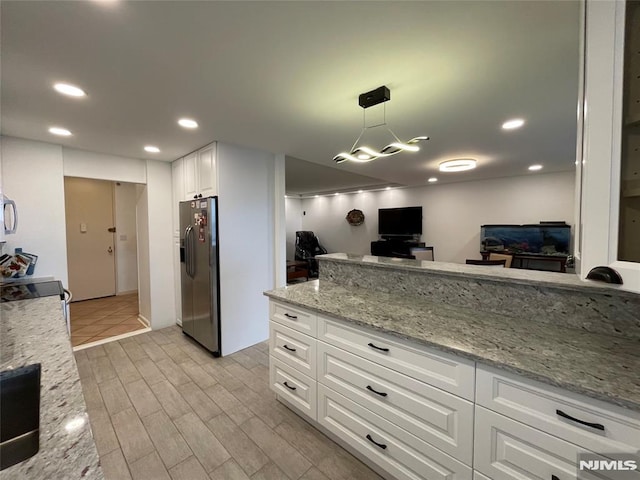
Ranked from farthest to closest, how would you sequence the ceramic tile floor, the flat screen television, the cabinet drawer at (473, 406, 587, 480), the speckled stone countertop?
the flat screen television, the ceramic tile floor, the cabinet drawer at (473, 406, 587, 480), the speckled stone countertop

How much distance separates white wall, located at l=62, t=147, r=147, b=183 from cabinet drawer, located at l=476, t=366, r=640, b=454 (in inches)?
164

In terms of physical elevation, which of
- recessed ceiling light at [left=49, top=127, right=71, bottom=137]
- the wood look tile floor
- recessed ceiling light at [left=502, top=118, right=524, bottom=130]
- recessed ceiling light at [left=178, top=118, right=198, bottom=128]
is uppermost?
recessed ceiling light at [left=502, top=118, right=524, bottom=130]

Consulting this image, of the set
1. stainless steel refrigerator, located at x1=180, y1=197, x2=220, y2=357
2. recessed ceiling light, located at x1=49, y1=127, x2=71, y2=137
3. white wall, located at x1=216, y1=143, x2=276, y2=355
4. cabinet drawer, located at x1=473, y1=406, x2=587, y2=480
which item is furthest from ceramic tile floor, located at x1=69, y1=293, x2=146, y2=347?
cabinet drawer, located at x1=473, y1=406, x2=587, y2=480

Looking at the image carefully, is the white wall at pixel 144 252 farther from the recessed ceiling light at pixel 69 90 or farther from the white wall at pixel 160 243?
the recessed ceiling light at pixel 69 90

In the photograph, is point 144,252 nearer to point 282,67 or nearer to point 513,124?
point 282,67

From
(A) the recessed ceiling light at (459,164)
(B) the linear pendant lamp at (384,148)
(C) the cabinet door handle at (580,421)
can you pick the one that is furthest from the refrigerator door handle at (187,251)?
(A) the recessed ceiling light at (459,164)

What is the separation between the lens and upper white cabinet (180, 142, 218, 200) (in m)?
2.89

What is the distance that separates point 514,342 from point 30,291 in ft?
10.5

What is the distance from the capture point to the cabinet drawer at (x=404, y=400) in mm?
1146

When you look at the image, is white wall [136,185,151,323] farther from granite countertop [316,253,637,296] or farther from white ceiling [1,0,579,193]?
granite countertop [316,253,637,296]

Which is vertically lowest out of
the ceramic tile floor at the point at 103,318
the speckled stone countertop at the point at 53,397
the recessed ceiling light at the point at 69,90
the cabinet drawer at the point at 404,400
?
the ceramic tile floor at the point at 103,318

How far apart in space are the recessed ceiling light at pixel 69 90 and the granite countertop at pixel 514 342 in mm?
1960

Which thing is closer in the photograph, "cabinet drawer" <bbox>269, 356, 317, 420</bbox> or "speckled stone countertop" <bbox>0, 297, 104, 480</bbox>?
Answer: "speckled stone countertop" <bbox>0, 297, 104, 480</bbox>

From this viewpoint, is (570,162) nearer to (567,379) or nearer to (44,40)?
(567,379)
